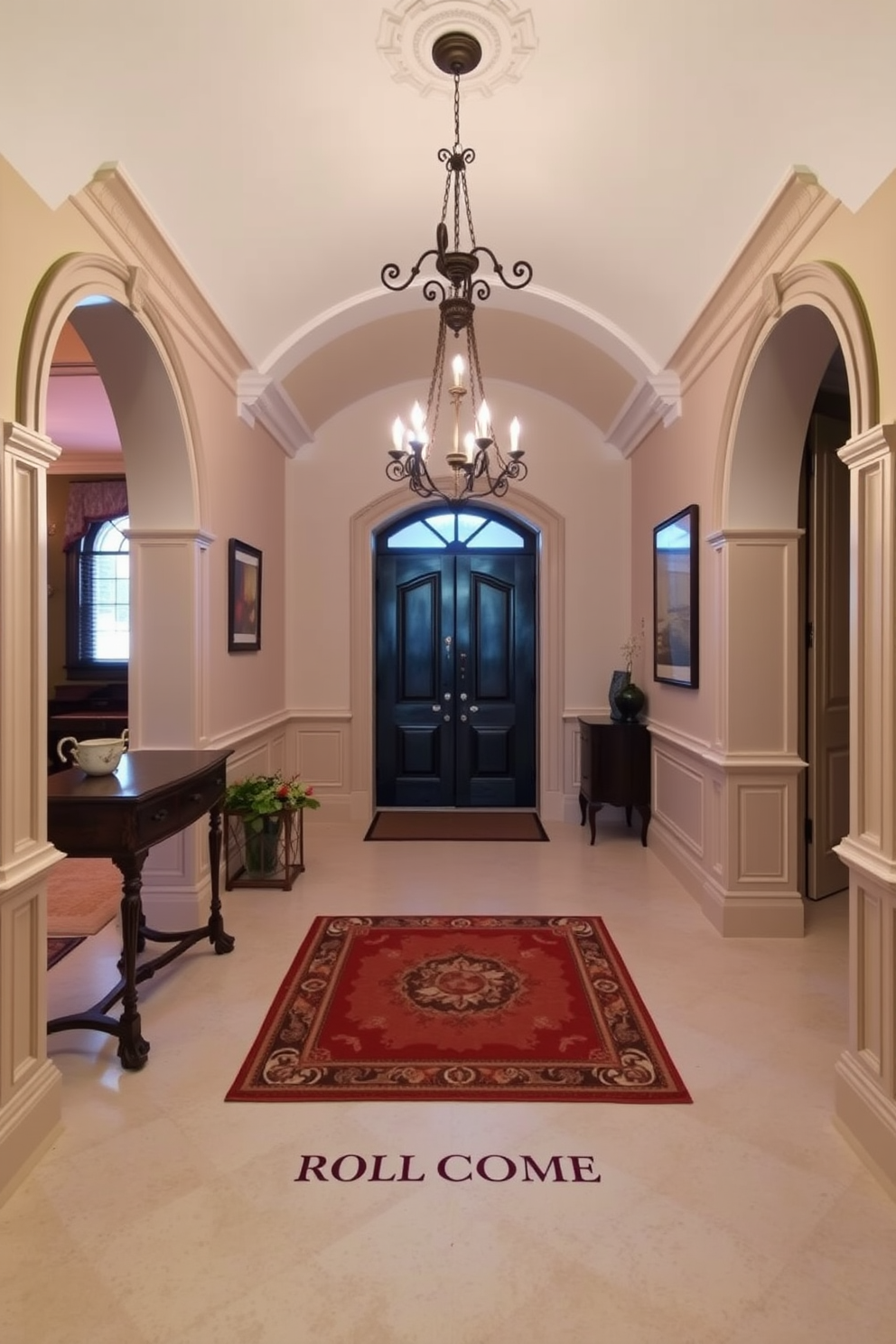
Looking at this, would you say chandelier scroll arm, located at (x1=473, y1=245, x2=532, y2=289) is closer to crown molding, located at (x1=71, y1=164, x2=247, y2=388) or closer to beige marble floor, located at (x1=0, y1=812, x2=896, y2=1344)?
crown molding, located at (x1=71, y1=164, x2=247, y2=388)

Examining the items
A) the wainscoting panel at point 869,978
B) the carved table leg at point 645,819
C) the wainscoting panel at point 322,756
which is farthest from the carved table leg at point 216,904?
the carved table leg at point 645,819

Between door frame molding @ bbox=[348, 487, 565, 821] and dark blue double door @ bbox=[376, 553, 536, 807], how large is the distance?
0.26 metres

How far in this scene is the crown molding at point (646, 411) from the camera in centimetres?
467

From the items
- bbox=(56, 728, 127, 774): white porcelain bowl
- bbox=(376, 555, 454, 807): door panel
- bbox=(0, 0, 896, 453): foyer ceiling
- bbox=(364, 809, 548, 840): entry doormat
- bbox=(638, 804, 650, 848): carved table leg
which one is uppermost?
bbox=(0, 0, 896, 453): foyer ceiling

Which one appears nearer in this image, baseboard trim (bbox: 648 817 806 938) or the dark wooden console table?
the dark wooden console table

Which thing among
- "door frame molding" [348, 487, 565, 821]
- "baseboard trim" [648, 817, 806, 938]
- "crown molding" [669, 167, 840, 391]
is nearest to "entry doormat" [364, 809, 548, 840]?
"door frame molding" [348, 487, 565, 821]

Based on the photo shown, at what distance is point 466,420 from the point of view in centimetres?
635

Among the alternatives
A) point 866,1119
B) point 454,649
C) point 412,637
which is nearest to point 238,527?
point 412,637

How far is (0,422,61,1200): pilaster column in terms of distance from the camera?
6.85 ft

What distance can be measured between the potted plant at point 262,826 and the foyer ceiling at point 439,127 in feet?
8.52

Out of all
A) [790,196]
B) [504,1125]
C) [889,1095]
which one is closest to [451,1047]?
[504,1125]

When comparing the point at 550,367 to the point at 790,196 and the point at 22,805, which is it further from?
the point at 22,805

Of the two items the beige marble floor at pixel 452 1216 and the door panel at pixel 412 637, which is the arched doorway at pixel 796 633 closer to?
the beige marble floor at pixel 452 1216

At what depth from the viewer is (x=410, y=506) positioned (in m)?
6.46
